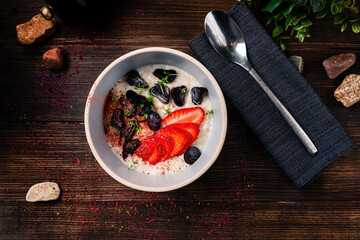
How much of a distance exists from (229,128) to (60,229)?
0.74 metres

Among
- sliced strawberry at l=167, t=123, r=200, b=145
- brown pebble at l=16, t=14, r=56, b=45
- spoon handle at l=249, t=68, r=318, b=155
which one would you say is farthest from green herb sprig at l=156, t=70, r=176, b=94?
brown pebble at l=16, t=14, r=56, b=45

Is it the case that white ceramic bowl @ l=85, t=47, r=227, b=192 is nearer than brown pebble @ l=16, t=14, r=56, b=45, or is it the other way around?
white ceramic bowl @ l=85, t=47, r=227, b=192

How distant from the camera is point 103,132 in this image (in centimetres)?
85

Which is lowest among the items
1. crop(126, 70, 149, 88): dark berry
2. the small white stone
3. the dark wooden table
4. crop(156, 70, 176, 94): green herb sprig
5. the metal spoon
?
the small white stone

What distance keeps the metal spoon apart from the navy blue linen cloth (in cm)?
3

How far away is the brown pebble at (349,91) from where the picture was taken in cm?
91

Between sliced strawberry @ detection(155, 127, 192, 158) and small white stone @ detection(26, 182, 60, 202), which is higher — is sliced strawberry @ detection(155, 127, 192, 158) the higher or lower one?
the higher one

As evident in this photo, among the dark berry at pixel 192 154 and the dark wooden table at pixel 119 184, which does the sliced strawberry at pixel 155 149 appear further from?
the dark wooden table at pixel 119 184

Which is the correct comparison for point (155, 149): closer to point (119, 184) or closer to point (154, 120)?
point (154, 120)

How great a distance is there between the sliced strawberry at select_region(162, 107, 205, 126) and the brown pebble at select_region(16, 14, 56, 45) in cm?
55

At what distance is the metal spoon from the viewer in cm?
84

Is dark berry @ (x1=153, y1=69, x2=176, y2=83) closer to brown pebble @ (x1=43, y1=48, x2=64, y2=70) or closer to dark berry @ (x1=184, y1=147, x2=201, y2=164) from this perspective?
dark berry @ (x1=184, y1=147, x2=201, y2=164)

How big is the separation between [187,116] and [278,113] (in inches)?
12.4

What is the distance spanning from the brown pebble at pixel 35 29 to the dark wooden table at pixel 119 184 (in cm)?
3
